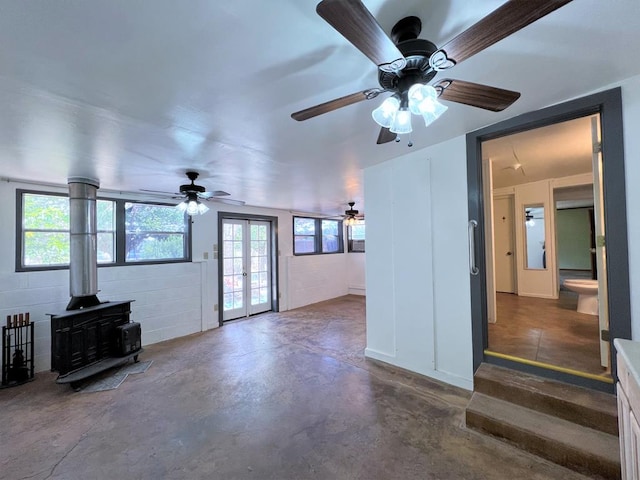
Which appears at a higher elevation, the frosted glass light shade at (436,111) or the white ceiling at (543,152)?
the white ceiling at (543,152)

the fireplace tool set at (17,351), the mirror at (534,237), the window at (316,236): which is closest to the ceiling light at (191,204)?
the fireplace tool set at (17,351)

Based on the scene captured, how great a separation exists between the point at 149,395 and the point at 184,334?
6.24ft

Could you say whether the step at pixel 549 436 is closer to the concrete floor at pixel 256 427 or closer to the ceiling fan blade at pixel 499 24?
the concrete floor at pixel 256 427

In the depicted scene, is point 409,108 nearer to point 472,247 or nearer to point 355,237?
point 472,247

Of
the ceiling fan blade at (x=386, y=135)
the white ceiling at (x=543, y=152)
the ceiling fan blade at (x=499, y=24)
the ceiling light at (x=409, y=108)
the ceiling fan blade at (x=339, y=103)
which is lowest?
the ceiling light at (x=409, y=108)

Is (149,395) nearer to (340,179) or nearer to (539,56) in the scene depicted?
(340,179)

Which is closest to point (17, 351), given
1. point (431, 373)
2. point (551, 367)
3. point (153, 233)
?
point (153, 233)

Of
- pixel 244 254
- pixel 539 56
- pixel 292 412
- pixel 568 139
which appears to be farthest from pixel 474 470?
pixel 244 254

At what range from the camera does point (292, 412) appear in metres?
2.28

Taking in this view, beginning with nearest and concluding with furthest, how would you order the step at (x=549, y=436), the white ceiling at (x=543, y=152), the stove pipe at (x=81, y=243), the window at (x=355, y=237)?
the step at (x=549, y=436) → the white ceiling at (x=543, y=152) → the stove pipe at (x=81, y=243) → the window at (x=355, y=237)

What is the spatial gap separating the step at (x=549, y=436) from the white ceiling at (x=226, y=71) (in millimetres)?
2195

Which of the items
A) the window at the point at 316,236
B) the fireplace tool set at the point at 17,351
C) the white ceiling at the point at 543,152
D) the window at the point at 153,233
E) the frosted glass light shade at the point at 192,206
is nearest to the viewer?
the white ceiling at the point at 543,152

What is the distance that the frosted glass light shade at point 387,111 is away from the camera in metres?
1.23

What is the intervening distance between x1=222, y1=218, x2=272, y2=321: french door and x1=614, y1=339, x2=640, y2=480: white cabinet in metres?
5.00
